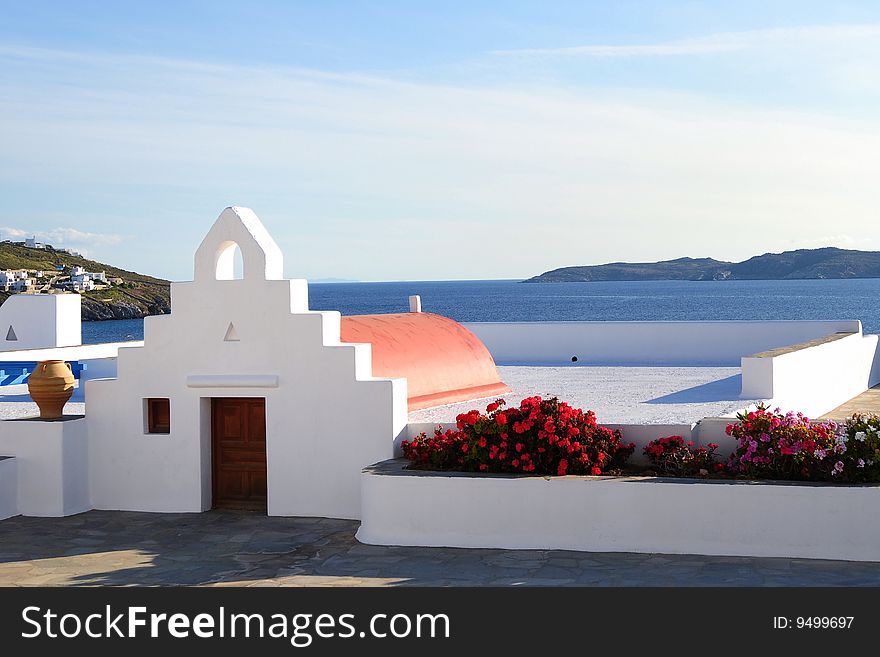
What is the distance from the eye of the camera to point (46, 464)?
13.1 meters

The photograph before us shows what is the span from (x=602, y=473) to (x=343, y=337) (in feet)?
16.2

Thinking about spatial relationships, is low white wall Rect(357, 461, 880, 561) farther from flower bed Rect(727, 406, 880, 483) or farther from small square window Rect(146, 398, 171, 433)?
small square window Rect(146, 398, 171, 433)

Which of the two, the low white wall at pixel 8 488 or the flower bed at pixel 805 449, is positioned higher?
the flower bed at pixel 805 449

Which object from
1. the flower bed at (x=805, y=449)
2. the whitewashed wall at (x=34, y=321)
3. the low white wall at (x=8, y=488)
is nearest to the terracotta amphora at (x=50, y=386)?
the low white wall at (x=8, y=488)

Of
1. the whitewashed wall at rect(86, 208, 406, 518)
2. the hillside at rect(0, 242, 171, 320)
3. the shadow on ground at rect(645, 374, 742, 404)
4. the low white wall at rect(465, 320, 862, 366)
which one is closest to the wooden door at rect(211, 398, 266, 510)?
the whitewashed wall at rect(86, 208, 406, 518)

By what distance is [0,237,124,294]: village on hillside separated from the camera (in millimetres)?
108312

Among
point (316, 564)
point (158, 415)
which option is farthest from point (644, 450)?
point (158, 415)

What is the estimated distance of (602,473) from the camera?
37.2ft

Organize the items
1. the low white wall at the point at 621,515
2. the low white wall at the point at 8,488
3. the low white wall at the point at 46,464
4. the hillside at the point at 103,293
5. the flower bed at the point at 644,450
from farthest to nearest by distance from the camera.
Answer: the hillside at the point at 103,293 < the low white wall at the point at 46,464 < the low white wall at the point at 8,488 < the flower bed at the point at 644,450 < the low white wall at the point at 621,515

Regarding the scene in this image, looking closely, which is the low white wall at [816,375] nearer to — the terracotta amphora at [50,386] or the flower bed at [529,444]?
the flower bed at [529,444]

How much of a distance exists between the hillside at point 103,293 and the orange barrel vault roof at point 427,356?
115404mm

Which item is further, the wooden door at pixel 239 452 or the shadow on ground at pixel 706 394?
the shadow on ground at pixel 706 394

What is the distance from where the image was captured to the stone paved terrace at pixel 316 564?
976cm

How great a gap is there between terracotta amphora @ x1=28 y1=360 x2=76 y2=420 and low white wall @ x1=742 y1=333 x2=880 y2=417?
9.40 m
